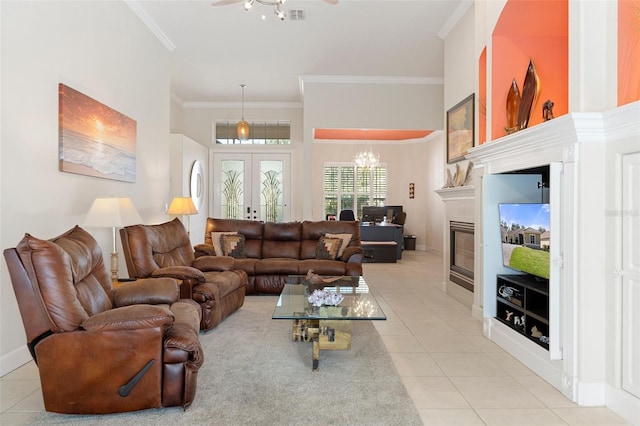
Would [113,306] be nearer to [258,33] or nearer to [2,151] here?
[2,151]

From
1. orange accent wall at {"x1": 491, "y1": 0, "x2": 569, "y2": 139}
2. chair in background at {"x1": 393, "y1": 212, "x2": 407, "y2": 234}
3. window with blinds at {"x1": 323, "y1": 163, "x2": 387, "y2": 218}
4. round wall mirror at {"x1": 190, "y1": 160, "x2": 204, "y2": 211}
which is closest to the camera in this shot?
orange accent wall at {"x1": 491, "y1": 0, "x2": 569, "y2": 139}

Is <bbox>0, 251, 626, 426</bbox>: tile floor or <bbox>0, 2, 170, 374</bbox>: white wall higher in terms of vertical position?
<bbox>0, 2, 170, 374</bbox>: white wall

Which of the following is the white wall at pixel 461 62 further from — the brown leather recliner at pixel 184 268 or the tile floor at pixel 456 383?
the brown leather recliner at pixel 184 268

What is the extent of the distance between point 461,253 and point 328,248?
173cm

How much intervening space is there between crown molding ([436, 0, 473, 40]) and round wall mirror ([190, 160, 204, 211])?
16.9 feet

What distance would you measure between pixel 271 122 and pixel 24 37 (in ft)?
21.2

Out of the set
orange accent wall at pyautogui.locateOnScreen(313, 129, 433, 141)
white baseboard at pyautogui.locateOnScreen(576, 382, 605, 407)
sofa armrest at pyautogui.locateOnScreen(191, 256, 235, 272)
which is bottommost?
white baseboard at pyautogui.locateOnScreen(576, 382, 605, 407)

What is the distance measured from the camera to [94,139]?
12.6 ft

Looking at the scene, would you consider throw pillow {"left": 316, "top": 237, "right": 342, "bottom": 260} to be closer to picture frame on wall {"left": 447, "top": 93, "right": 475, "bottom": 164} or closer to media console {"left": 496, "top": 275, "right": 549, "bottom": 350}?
picture frame on wall {"left": 447, "top": 93, "right": 475, "bottom": 164}

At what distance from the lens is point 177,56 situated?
6.39 meters

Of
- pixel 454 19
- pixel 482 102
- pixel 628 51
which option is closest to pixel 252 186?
pixel 454 19

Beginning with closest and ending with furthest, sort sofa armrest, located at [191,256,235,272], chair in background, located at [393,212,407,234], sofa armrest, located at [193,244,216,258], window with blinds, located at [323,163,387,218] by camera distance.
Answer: sofa armrest, located at [191,256,235,272], sofa armrest, located at [193,244,216,258], chair in background, located at [393,212,407,234], window with blinds, located at [323,163,387,218]

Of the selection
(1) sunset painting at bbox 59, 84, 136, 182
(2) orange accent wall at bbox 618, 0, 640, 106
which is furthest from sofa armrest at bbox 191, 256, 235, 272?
(2) orange accent wall at bbox 618, 0, 640, 106

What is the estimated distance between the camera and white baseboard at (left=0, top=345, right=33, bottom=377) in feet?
9.07
